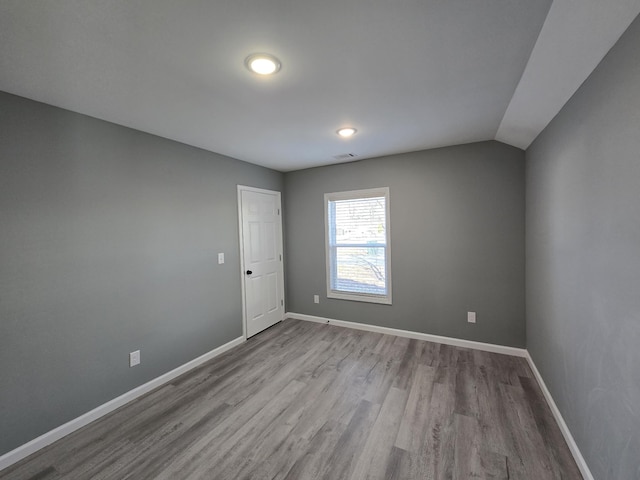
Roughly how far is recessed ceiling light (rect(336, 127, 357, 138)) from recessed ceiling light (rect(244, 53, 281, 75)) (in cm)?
110

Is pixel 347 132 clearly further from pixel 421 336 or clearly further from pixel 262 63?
pixel 421 336

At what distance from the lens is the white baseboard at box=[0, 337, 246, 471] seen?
1.73m

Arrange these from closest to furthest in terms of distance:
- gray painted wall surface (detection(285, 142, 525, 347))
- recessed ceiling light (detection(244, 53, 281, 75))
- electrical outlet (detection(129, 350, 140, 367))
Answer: recessed ceiling light (detection(244, 53, 281, 75)) < electrical outlet (detection(129, 350, 140, 367)) < gray painted wall surface (detection(285, 142, 525, 347))

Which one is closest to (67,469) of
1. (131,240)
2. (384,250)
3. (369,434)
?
(131,240)

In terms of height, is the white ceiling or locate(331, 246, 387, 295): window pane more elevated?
the white ceiling

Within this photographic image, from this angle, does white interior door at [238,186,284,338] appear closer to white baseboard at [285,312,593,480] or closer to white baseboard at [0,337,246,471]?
white baseboard at [285,312,593,480]

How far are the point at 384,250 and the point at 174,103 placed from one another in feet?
9.38

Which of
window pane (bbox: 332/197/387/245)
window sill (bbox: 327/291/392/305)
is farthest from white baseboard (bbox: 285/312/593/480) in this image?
window pane (bbox: 332/197/387/245)

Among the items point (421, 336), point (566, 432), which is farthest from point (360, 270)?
point (566, 432)

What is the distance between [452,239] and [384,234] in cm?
85

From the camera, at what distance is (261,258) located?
12.7 ft

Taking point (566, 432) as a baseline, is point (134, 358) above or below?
above

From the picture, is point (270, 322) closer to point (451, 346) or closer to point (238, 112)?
point (451, 346)

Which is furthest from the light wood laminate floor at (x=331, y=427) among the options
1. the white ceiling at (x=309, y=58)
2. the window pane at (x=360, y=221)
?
the white ceiling at (x=309, y=58)
